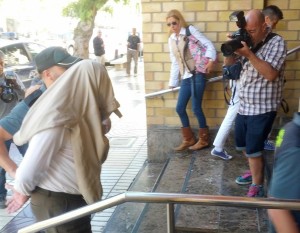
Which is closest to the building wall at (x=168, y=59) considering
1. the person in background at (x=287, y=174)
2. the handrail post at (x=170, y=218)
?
the handrail post at (x=170, y=218)

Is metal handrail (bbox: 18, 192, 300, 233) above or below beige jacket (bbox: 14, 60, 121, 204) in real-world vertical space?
below

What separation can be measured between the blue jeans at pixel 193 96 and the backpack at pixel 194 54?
0.30 feet

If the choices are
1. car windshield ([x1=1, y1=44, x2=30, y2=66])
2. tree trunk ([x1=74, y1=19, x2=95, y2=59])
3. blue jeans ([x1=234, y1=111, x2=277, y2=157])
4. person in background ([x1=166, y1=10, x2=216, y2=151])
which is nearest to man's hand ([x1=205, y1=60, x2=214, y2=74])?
person in background ([x1=166, y1=10, x2=216, y2=151])

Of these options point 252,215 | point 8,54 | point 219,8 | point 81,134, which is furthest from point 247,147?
point 8,54

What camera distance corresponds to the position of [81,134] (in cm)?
192

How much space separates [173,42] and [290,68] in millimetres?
1451

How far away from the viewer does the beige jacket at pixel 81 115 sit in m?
1.81

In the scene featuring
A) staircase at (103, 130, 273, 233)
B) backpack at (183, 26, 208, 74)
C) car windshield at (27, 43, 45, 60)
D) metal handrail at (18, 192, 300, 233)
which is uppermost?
backpack at (183, 26, 208, 74)

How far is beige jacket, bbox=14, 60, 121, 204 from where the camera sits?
71.1 inches

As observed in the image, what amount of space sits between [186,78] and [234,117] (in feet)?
2.71

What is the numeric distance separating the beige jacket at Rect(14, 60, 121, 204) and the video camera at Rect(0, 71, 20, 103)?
7.67 ft

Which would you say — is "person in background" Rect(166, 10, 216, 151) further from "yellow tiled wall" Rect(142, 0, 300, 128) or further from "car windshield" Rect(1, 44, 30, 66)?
"car windshield" Rect(1, 44, 30, 66)

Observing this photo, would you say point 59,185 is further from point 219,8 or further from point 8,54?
point 8,54

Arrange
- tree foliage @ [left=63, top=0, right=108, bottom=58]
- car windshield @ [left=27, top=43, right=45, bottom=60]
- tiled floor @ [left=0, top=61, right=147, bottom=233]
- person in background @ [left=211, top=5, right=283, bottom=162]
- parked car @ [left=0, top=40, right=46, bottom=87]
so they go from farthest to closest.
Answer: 1. tree foliage @ [left=63, top=0, right=108, bottom=58]
2. car windshield @ [left=27, top=43, right=45, bottom=60]
3. parked car @ [left=0, top=40, right=46, bottom=87]
4. tiled floor @ [left=0, top=61, right=147, bottom=233]
5. person in background @ [left=211, top=5, right=283, bottom=162]
